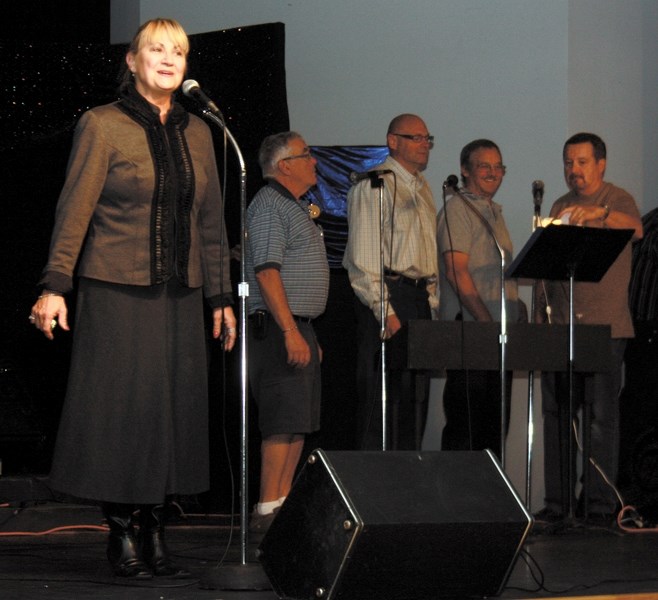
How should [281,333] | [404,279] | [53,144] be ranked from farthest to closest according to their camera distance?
1. [53,144]
2. [404,279]
3. [281,333]

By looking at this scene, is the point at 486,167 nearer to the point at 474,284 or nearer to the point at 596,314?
the point at 474,284

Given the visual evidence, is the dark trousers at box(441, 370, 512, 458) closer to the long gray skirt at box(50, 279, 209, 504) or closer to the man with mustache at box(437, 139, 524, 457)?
the man with mustache at box(437, 139, 524, 457)

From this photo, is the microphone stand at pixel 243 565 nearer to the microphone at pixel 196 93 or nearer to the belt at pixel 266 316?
the microphone at pixel 196 93

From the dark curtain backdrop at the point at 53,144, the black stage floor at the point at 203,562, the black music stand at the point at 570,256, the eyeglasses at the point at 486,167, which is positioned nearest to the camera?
the black stage floor at the point at 203,562

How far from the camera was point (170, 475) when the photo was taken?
10.5ft

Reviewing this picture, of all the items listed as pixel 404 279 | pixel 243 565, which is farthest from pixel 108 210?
pixel 404 279

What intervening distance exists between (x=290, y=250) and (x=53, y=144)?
5.34 feet

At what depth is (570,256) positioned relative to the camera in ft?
14.7

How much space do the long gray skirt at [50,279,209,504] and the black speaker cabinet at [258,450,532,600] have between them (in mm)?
457

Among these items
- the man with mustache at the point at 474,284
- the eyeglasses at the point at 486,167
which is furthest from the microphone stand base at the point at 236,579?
the eyeglasses at the point at 486,167

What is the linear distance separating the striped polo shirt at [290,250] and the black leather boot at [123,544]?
5.21ft

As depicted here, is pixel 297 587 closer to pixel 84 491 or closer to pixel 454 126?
pixel 84 491

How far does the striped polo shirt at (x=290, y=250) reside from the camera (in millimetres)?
4621

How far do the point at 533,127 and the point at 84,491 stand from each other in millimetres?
3665
